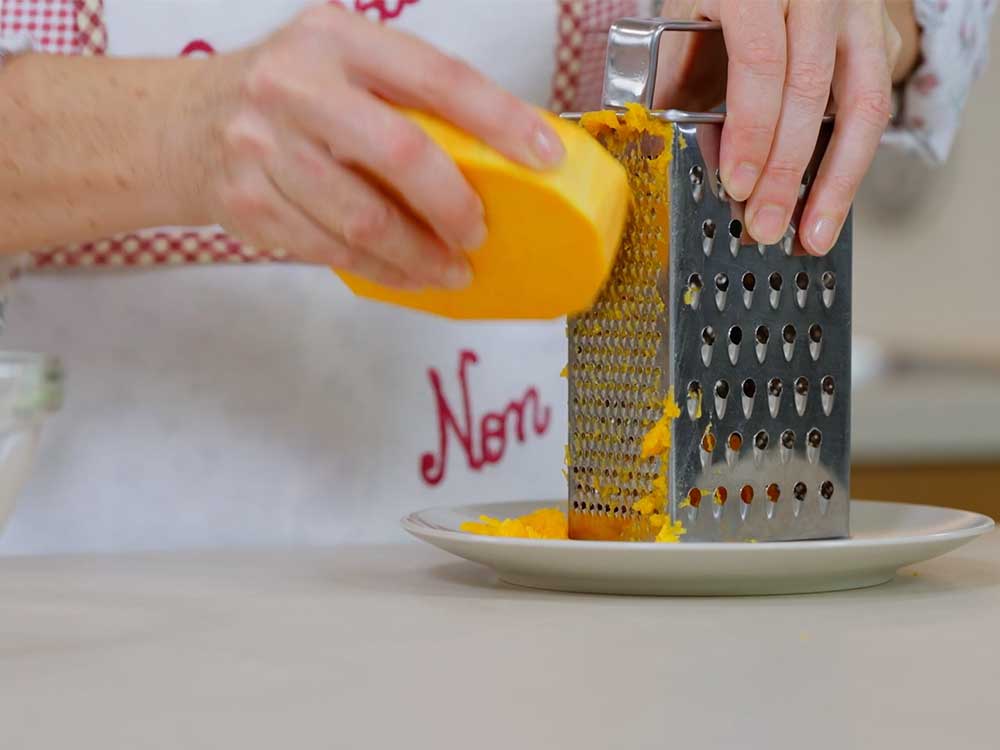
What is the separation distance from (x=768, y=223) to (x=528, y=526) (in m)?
0.23

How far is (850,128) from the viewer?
2.71ft

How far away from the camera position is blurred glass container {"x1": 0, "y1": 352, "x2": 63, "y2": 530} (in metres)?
0.52

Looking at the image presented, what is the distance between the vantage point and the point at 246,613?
0.72 meters

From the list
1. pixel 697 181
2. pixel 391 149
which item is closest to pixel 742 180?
pixel 697 181

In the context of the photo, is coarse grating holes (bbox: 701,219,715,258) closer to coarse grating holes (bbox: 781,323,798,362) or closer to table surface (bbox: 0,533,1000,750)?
coarse grating holes (bbox: 781,323,798,362)

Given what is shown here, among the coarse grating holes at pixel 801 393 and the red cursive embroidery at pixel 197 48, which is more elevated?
the red cursive embroidery at pixel 197 48

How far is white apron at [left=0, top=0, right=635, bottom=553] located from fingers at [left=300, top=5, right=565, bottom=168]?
0.48m

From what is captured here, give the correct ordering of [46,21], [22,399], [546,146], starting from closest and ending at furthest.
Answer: [22,399] < [546,146] < [46,21]

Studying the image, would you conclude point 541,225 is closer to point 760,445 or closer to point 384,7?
point 760,445

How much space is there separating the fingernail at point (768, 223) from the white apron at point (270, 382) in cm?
41

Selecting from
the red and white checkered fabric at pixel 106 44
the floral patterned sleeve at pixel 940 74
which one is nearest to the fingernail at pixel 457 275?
the red and white checkered fabric at pixel 106 44

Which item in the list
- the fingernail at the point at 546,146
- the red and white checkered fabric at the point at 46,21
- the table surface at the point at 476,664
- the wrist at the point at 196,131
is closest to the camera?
the table surface at the point at 476,664

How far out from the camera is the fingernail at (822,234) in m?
0.81

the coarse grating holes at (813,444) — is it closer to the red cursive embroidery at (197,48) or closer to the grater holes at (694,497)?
the grater holes at (694,497)
